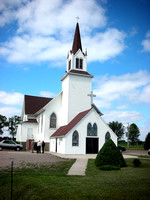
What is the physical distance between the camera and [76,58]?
122ft

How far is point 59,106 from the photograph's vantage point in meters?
37.2

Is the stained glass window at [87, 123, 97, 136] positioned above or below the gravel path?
above

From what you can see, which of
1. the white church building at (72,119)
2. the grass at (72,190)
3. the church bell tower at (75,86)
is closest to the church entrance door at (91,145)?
the white church building at (72,119)

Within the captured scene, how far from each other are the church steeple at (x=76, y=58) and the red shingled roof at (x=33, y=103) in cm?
1151

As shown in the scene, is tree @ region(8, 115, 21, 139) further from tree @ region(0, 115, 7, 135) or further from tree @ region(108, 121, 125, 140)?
tree @ region(108, 121, 125, 140)

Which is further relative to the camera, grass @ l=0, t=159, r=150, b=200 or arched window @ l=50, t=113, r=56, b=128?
arched window @ l=50, t=113, r=56, b=128

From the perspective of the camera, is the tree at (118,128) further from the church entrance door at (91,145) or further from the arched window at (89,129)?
the arched window at (89,129)

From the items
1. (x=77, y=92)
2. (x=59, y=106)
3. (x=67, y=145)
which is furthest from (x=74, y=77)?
(x=67, y=145)

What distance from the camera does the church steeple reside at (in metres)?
36.7

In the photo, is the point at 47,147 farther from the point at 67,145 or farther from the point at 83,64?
the point at 83,64

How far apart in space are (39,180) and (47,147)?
86.5 feet

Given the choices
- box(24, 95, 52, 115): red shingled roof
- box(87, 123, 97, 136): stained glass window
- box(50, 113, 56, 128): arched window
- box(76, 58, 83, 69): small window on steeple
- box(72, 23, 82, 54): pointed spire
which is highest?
box(72, 23, 82, 54): pointed spire

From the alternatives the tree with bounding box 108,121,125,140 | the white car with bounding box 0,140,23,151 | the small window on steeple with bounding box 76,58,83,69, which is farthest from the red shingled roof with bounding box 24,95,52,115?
the tree with bounding box 108,121,125,140

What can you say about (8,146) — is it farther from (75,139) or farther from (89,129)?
(89,129)
